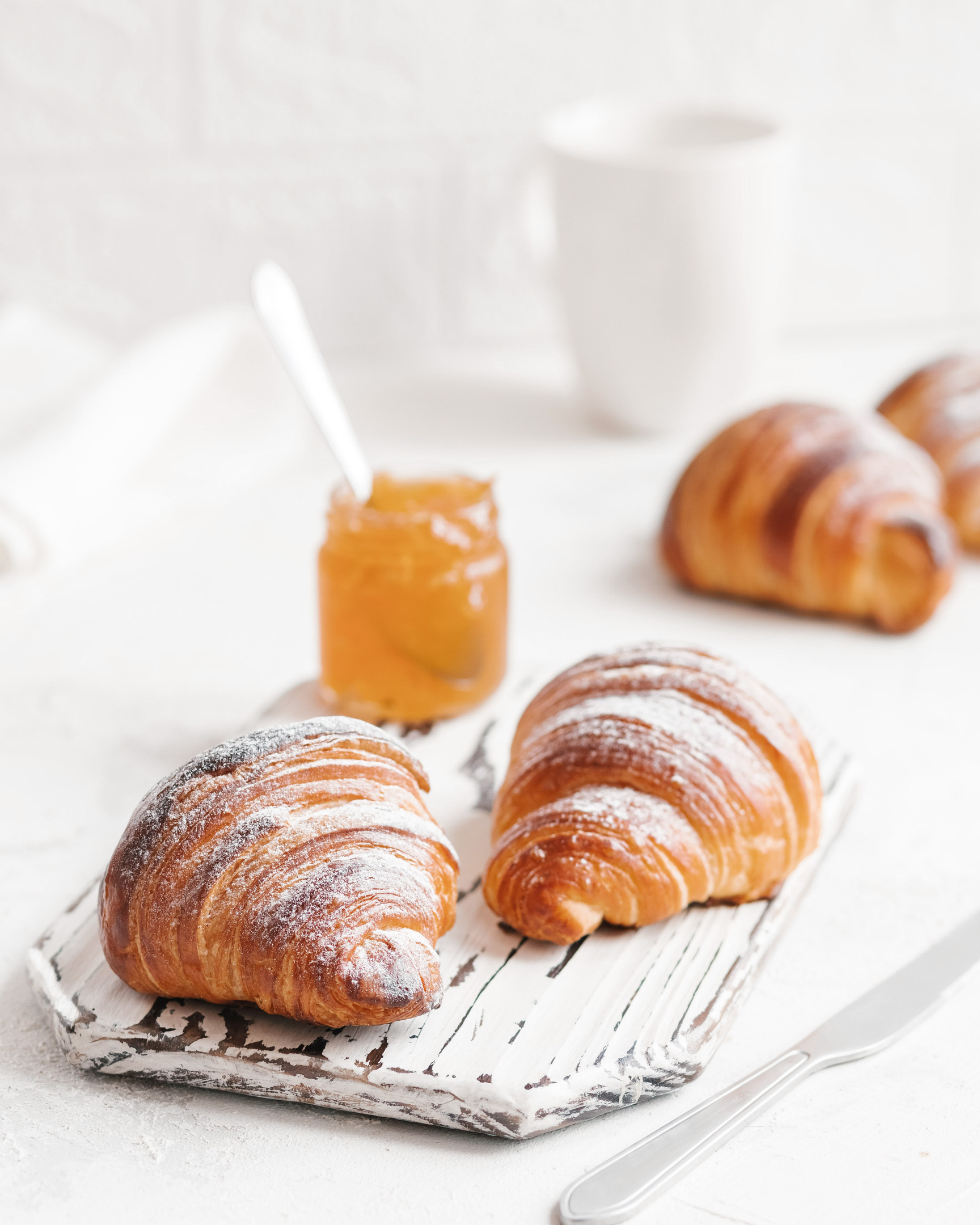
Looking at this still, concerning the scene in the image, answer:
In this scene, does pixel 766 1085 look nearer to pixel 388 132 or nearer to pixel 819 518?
pixel 819 518

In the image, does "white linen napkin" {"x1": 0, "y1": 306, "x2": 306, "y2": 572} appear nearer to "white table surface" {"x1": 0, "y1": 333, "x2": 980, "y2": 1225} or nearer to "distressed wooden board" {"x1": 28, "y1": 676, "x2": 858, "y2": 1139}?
"white table surface" {"x1": 0, "y1": 333, "x2": 980, "y2": 1225}

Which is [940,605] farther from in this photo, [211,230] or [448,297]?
[211,230]

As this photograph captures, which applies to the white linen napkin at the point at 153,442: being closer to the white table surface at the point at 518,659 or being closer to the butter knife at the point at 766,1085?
the white table surface at the point at 518,659

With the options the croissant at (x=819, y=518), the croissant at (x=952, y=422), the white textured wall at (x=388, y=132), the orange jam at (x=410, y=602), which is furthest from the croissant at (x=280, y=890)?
the white textured wall at (x=388, y=132)

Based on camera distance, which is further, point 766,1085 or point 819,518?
point 819,518

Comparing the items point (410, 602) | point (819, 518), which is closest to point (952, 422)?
point (819, 518)

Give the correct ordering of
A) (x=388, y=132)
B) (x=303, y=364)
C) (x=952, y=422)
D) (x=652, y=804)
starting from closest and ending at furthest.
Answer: (x=652, y=804) → (x=303, y=364) → (x=952, y=422) → (x=388, y=132)
